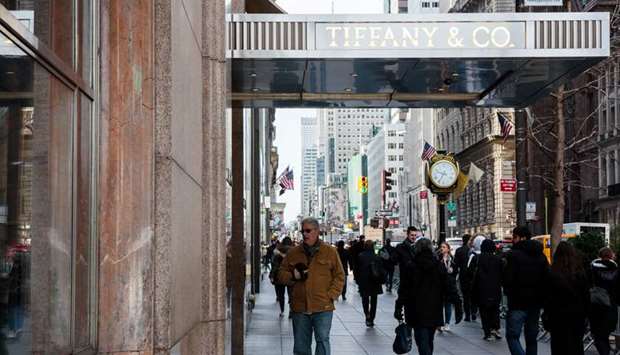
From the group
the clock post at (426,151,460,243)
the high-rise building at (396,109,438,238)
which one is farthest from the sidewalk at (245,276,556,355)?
the high-rise building at (396,109,438,238)

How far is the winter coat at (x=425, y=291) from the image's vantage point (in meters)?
11.5

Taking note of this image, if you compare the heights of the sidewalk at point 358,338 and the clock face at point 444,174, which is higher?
the clock face at point 444,174

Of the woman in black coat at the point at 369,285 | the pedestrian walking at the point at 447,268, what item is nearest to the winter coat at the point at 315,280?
the pedestrian walking at the point at 447,268

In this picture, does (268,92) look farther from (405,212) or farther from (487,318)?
(405,212)

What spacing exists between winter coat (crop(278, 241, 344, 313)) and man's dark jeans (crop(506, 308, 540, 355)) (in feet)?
8.51

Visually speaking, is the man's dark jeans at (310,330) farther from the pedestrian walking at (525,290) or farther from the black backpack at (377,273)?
the black backpack at (377,273)

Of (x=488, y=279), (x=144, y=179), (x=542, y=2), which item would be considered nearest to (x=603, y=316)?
(x=488, y=279)

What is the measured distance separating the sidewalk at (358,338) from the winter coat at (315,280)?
487 centimetres

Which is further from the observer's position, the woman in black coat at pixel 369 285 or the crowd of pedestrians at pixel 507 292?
the woman in black coat at pixel 369 285

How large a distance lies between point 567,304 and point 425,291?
1.98 metres

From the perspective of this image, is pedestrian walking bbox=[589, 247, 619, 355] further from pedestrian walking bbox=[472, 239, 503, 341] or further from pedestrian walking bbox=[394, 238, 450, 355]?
pedestrian walking bbox=[472, 239, 503, 341]

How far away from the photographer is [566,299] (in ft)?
33.3

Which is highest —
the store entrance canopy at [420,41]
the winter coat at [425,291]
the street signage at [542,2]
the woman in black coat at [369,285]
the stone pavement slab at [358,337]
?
the street signage at [542,2]

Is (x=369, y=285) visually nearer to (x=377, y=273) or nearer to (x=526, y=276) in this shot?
(x=377, y=273)
